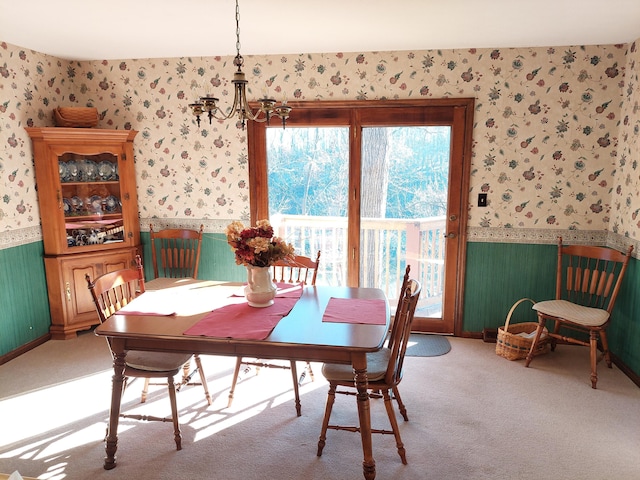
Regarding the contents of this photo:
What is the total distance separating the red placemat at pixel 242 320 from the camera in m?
2.15

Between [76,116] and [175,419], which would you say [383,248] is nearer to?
[175,419]

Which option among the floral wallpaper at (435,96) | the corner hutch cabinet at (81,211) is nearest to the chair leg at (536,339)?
the floral wallpaper at (435,96)

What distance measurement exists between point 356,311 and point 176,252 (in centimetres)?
223

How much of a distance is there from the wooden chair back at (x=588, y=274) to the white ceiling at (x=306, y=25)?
1.53 m

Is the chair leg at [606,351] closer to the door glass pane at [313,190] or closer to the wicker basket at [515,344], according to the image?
the wicker basket at [515,344]

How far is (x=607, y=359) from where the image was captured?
3.37 m

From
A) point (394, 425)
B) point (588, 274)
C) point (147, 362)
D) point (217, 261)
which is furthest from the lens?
point (217, 261)

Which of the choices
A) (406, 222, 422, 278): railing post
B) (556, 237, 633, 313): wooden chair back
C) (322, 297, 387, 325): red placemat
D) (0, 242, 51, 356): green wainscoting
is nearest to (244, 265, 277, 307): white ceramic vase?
(322, 297, 387, 325): red placemat

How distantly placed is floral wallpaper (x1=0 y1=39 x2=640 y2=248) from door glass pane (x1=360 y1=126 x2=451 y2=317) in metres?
0.29

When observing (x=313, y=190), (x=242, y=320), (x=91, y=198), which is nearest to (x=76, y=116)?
(x=91, y=198)

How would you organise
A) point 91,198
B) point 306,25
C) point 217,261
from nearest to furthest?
point 306,25, point 91,198, point 217,261

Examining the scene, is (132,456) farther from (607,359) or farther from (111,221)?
(607,359)

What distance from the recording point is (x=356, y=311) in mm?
2455

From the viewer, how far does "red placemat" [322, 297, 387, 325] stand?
7.64 feet
